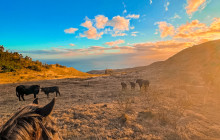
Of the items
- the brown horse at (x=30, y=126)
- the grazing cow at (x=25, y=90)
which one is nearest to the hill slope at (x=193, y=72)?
the brown horse at (x=30, y=126)

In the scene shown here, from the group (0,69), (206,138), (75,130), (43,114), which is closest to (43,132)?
(43,114)

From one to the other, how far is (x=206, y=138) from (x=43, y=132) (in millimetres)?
6181

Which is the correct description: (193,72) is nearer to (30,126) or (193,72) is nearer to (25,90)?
(25,90)

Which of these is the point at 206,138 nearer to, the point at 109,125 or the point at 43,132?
the point at 109,125

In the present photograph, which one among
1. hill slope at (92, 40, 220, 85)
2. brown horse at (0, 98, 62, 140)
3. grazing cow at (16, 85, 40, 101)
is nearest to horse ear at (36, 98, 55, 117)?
brown horse at (0, 98, 62, 140)

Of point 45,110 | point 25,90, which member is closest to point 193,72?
point 25,90

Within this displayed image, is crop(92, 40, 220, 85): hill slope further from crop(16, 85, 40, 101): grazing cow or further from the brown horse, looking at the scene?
crop(16, 85, 40, 101): grazing cow

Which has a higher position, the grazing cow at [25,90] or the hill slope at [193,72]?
the hill slope at [193,72]

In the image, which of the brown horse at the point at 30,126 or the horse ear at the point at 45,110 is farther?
the horse ear at the point at 45,110

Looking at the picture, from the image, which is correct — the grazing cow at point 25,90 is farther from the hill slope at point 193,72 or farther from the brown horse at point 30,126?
the hill slope at point 193,72

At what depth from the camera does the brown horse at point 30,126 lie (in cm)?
111

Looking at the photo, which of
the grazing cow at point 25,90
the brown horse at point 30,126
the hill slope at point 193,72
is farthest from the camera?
the hill slope at point 193,72

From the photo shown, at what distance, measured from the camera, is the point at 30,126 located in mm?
1282

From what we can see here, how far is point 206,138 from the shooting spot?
187 inches
